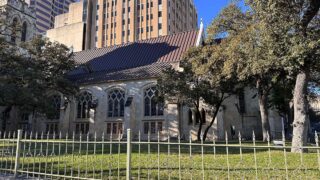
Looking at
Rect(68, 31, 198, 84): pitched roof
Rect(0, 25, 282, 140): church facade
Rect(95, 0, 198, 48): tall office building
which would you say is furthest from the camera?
Rect(95, 0, 198, 48): tall office building

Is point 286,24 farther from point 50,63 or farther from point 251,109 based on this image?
point 50,63

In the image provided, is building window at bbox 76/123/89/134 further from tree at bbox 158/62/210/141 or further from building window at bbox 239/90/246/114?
building window at bbox 239/90/246/114

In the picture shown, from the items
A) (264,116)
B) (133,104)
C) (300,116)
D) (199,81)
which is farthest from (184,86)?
(133,104)

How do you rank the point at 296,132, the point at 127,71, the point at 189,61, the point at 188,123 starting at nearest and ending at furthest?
1. the point at 296,132
2. the point at 189,61
3. the point at 188,123
4. the point at 127,71

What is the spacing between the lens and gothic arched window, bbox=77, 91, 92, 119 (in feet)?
119

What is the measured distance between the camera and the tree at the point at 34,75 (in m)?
25.9

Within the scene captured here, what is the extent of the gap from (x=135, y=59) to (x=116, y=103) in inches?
278

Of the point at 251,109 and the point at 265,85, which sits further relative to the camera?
the point at 251,109

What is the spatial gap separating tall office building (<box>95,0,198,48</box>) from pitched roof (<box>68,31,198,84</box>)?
3849 cm

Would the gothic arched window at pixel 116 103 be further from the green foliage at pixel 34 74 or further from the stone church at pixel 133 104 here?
the green foliage at pixel 34 74

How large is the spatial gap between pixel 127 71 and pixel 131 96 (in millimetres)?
3890

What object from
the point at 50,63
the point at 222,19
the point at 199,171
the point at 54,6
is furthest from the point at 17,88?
the point at 54,6

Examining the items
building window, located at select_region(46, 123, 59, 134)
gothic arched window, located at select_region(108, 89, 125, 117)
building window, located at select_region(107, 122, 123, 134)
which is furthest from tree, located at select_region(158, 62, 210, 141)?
building window, located at select_region(46, 123, 59, 134)

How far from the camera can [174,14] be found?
275ft
